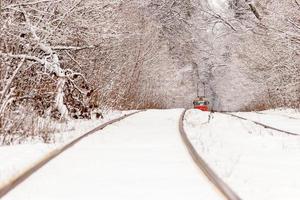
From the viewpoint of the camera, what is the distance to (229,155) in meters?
9.35

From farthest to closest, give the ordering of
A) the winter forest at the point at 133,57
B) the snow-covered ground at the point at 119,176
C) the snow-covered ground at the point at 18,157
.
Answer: the winter forest at the point at 133,57, the snow-covered ground at the point at 18,157, the snow-covered ground at the point at 119,176

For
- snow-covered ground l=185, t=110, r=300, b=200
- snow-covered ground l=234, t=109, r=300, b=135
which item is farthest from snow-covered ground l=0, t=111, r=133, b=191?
snow-covered ground l=234, t=109, r=300, b=135

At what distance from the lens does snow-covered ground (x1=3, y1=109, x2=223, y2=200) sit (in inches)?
222

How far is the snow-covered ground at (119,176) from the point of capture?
564 cm

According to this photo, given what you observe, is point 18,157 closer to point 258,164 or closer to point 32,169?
point 32,169

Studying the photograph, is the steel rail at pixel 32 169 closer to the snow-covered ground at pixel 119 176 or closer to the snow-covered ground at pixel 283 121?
the snow-covered ground at pixel 119 176

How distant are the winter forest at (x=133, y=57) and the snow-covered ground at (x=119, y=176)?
286 centimetres

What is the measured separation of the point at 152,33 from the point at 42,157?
32.9m

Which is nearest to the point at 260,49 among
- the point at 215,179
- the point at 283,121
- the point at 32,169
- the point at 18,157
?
the point at 283,121

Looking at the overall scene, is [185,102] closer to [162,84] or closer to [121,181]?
[162,84]

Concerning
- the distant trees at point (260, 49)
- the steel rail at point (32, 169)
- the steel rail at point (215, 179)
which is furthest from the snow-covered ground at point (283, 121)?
the steel rail at point (215, 179)

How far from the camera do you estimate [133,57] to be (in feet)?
118

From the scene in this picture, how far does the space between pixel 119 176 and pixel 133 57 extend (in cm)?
2930

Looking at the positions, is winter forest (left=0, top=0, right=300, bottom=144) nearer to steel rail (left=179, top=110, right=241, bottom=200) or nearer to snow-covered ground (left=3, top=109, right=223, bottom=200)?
snow-covered ground (left=3, top=109, right=223, bottom=200)
